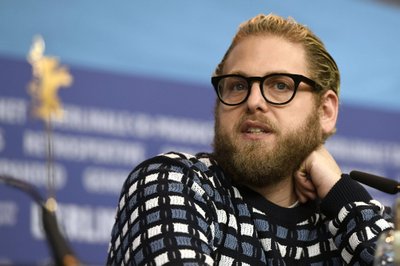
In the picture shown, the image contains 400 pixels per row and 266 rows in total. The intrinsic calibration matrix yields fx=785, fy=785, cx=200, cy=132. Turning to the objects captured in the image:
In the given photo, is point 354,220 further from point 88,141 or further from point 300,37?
point 88,141

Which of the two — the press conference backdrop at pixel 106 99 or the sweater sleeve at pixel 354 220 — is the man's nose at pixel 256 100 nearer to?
the sweater sleeve at pixel 354 220

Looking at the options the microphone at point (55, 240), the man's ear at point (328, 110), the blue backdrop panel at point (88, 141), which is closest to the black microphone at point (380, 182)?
the man's ear at point (328, 110)

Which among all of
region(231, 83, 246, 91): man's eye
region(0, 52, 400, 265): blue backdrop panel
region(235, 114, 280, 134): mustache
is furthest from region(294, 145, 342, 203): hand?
region(0, 52, 400, 265): blue backdrop panel

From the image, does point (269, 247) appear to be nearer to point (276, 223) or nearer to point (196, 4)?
point (276, 223)

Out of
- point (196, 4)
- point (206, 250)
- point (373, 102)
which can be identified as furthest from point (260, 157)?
point (373, 102)

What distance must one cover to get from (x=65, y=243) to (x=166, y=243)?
0.49 m

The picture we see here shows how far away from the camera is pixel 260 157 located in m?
1.97

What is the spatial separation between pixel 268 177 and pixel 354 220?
24 centimetres

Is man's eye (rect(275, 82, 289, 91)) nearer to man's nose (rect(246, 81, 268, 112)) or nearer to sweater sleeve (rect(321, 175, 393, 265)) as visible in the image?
man's nose (rect(246, 81, 268, 112))

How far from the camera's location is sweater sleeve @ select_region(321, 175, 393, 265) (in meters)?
1.86

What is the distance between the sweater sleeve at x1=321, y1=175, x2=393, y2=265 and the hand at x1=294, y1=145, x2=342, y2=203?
0.03 meters

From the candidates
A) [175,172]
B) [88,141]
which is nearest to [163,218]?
[175,172]

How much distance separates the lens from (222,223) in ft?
5.93

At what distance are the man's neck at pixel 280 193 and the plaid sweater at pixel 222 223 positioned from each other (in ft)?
0.12
